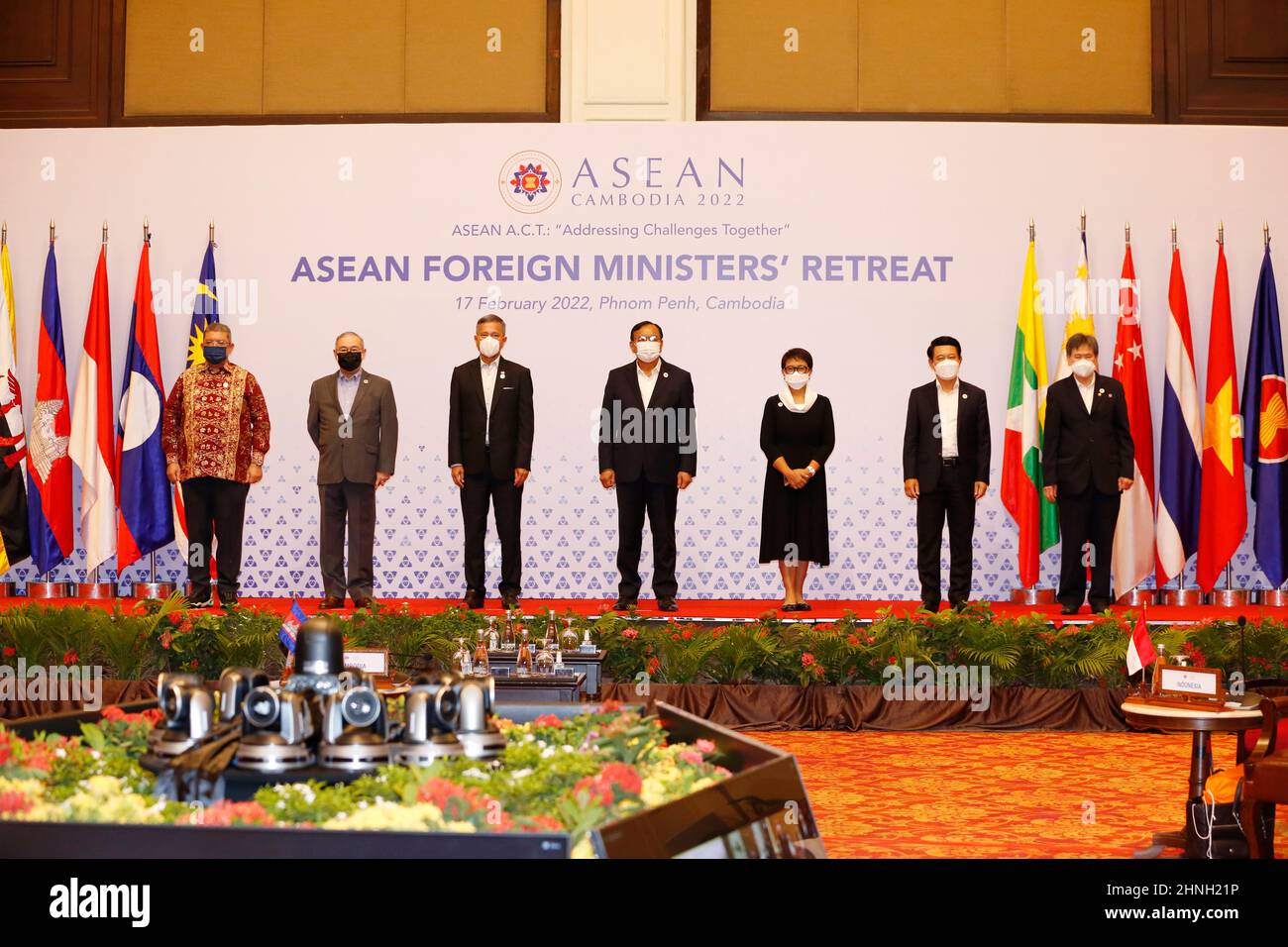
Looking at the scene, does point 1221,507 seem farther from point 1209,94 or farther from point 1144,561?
point 1209,94

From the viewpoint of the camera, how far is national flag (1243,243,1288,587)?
7918mm

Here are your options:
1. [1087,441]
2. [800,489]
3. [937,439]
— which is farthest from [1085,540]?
[800,489]

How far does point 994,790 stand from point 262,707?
312cm

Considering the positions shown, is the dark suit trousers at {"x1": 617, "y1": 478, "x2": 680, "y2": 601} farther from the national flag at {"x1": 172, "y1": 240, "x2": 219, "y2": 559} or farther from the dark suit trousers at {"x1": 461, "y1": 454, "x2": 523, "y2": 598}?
the national flag at {"x1": 172, "y1": 240, "x2": 219, "y2": 559}

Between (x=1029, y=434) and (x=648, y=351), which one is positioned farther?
(x=1029, y=434)

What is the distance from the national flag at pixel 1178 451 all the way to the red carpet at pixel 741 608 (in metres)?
0.43

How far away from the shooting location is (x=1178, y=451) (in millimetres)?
8016

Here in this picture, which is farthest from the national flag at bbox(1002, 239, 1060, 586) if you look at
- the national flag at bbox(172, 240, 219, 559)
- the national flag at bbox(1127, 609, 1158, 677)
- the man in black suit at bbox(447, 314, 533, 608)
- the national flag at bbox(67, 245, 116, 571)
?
the national flag at bbox(67, 245, 116, 571)

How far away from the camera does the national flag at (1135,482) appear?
803 centimetres

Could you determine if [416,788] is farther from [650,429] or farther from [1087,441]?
[1087,441]

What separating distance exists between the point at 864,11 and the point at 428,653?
5.08 m

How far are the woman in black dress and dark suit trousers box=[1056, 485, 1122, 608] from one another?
1.33 m

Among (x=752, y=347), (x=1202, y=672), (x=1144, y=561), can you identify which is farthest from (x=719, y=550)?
(x=1202, y=672)

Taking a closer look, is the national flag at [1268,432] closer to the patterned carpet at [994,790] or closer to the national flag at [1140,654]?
the patterned carpet at [994,790]
